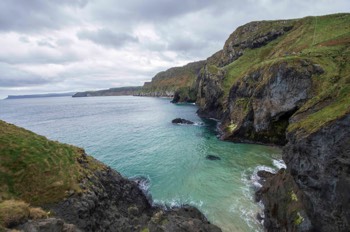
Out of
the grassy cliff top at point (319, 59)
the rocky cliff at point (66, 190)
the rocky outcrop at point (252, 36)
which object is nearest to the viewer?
the rocky cliff at point (66, 190)

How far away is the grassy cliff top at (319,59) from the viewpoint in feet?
76.3

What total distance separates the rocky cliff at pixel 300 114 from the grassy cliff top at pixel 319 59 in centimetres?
16

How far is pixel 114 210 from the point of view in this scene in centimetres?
2403

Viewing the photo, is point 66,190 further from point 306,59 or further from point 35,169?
point 306,59

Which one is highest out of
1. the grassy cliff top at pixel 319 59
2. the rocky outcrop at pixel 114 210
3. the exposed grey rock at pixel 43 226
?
the grassy cliff top at pixel 319 59

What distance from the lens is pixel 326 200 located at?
61.9 feet

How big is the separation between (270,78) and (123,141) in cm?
4018

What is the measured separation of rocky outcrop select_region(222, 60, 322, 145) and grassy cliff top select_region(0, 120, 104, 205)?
40209 millimetres

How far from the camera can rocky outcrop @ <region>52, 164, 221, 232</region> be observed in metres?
20.0

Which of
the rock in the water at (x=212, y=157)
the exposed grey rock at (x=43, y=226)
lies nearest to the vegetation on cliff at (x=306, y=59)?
the rock in the water at (x=212, y=157)

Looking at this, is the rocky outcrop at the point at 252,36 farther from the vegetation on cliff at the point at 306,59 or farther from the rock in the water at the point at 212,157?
→ the rock in the water at the point at 212,157

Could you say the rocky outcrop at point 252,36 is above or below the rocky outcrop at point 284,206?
above

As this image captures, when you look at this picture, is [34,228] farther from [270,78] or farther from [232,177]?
[270,78]

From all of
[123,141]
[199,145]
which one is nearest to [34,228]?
[199,145]
